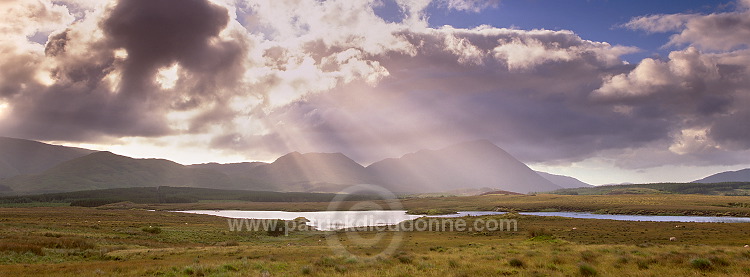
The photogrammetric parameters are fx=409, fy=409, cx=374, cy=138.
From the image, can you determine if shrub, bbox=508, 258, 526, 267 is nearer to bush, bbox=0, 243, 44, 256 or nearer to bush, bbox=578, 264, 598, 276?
bush, bbox=578, 264, 598, 276

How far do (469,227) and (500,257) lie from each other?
147 feet

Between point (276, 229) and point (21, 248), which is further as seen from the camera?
point (276, 229)

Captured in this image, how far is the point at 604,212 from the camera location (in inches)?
4894

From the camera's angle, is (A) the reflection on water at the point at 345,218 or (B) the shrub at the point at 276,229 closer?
(B) the shrub at the point at 276,229

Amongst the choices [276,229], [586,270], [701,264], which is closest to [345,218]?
[276,229]

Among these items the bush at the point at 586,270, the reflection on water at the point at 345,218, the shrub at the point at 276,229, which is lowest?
the reflection on water at the point at 345,218

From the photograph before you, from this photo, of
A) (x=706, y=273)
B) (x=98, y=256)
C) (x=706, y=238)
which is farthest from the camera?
(x=706, y=238)

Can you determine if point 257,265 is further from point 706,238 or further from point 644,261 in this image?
point 706,238

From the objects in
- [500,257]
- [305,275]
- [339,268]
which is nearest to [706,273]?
[500,257]

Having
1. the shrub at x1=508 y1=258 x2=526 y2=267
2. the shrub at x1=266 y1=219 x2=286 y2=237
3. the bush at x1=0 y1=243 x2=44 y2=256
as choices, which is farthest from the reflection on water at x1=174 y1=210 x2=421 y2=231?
the shrub at x1=508 y1=258 x2=526 y2=267

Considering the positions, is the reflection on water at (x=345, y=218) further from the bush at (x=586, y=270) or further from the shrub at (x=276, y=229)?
the bush at (x=586, y=270)

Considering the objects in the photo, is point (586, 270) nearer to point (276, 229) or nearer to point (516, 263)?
point (516, 263)

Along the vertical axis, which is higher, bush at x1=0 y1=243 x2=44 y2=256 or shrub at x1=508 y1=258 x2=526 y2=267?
shrub at x1=508 y1=258 x2=526 y2=267

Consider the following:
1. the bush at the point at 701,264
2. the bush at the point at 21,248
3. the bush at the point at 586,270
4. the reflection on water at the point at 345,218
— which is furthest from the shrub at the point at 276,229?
the bush at the point at 701,264
